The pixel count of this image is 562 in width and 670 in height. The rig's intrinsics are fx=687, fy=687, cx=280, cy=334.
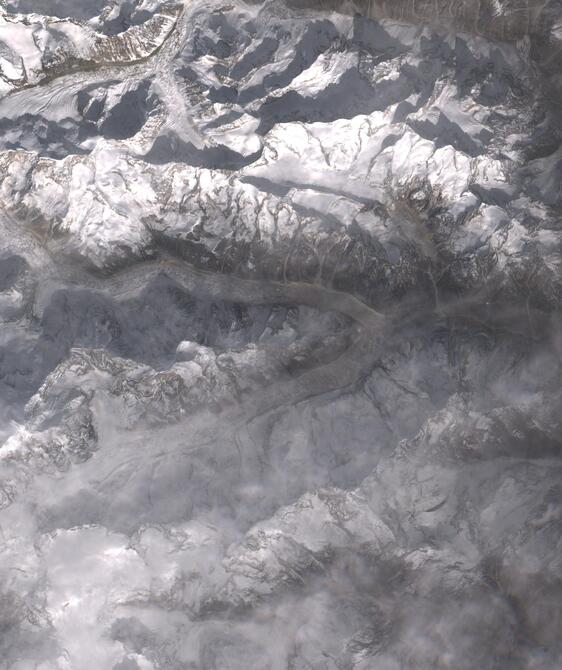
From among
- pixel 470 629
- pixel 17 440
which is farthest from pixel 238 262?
pixel 470 629

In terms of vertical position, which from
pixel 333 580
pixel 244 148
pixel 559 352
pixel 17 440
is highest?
pixel 244 148

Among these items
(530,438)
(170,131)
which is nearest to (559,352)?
(530,438)

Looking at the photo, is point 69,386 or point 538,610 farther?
point 69,386

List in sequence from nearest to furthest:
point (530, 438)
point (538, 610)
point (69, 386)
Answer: point (538, 610) → point (530, 438) → point (69, 386)

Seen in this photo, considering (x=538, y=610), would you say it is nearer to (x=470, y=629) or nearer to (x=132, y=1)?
(x=470, y=629)

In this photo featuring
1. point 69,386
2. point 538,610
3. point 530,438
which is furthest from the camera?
point 69,386

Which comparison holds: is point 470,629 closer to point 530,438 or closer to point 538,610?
point 538,610

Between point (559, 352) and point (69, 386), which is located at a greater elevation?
point (69, 386)
